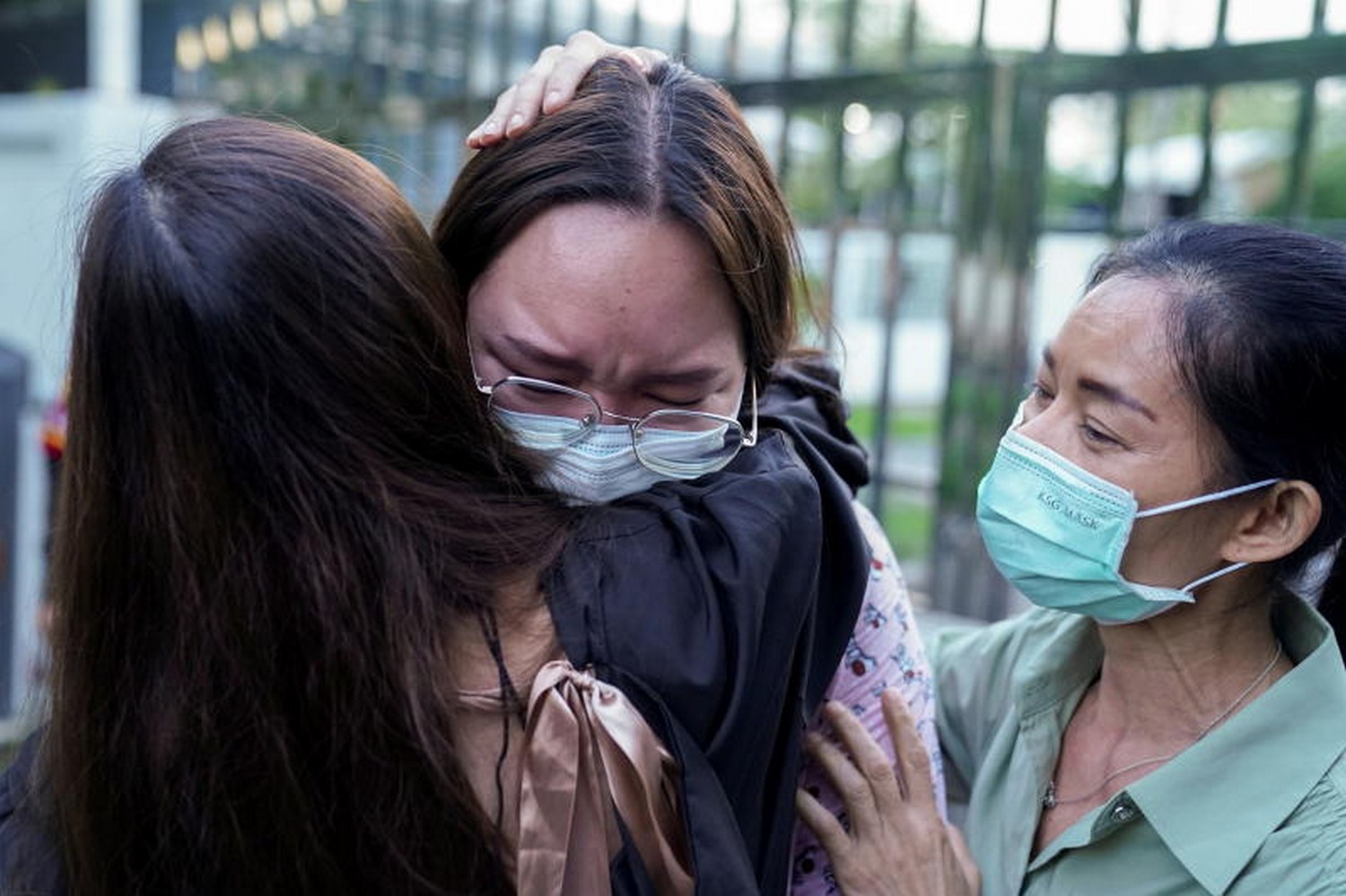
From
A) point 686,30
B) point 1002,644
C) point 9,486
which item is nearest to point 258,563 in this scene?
point 1002,644

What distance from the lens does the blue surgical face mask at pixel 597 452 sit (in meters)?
1.54

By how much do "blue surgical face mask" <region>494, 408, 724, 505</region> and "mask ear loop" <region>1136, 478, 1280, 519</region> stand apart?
1.74 feet

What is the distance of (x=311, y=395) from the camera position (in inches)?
49.7

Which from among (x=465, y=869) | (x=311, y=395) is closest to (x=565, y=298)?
(x=311, y=395)

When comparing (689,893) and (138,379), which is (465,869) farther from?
(138,379)

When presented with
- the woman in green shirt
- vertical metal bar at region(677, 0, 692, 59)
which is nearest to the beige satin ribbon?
the woman in green shirt

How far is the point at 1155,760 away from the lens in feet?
5.70

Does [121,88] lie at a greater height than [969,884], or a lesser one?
greater

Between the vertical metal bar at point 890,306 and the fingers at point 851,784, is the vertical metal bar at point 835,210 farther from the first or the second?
the fingers at point 851,784

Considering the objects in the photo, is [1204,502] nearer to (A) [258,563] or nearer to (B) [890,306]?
(A) [258,563]

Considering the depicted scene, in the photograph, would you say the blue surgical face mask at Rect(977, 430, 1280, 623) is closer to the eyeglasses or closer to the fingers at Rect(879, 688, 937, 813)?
the fingers at Rect(879, 688, 937, 813)

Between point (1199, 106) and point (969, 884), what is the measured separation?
236 centimetres

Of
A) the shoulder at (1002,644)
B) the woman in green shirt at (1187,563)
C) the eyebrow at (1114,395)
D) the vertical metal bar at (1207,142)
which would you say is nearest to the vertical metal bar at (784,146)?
the vertical metal bar at (1207,142)

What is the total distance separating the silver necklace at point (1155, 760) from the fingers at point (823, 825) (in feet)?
1.10
